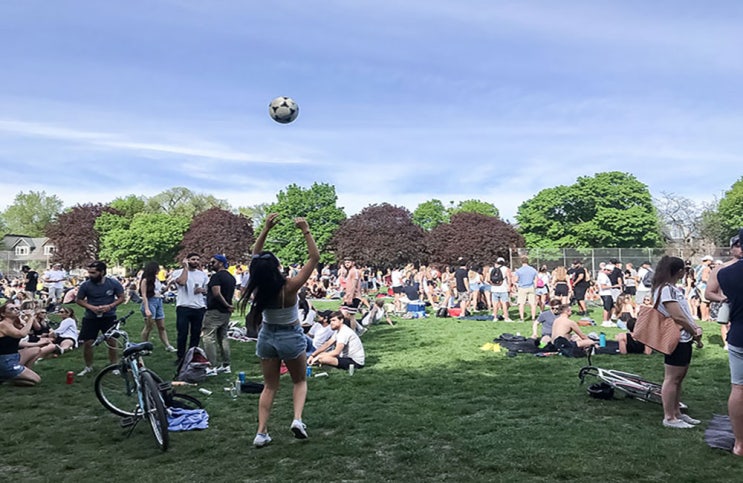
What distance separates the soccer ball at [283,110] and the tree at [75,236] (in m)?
67.9

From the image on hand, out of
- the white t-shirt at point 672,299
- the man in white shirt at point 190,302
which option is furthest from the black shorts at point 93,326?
the white t-shirt at point 672,299

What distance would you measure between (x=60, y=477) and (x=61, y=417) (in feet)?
7.17

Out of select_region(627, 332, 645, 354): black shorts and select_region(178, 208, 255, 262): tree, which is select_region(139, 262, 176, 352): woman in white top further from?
select_region(178, 208, 255, 262): tree

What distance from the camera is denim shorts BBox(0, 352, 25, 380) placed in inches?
316

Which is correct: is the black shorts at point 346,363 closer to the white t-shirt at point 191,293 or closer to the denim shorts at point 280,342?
the white t-shirt at point 191,293

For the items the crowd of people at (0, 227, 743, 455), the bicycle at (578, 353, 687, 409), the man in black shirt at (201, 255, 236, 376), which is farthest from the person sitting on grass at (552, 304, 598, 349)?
the man in black shirt at (201, 255, 236, 376)

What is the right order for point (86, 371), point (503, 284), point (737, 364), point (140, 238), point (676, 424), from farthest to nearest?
point (140, 238) < point (503, 284) < point (86, 371) < point (676, 424) < point (737, 364)

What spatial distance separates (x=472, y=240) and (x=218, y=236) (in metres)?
29.7

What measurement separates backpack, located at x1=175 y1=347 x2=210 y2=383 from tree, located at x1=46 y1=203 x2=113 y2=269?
6961 cm

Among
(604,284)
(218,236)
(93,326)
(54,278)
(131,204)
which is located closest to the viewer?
(93,326)

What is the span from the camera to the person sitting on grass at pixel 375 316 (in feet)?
47.9

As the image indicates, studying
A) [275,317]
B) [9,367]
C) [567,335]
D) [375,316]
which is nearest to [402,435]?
[275,317]

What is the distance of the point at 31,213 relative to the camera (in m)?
99.2

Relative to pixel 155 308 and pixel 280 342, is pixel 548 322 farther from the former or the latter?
pixel 155 308
